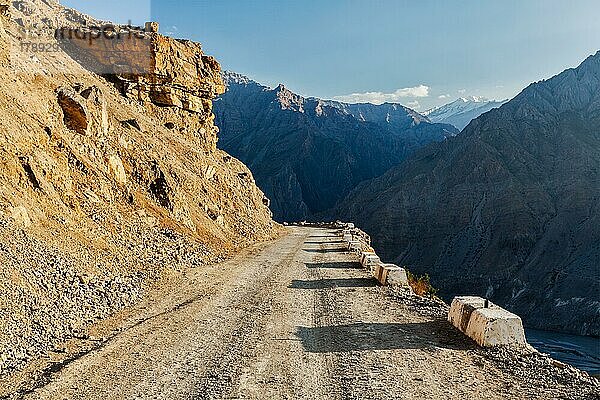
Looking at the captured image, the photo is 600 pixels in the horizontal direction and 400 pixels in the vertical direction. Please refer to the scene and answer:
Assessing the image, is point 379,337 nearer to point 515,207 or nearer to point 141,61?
point 141,61

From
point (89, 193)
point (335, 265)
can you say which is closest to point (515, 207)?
point (335, 265)

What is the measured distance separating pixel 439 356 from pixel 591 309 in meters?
56.8

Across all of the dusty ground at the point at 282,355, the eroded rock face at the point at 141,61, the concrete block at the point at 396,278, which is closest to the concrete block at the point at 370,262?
the concrete block at the point at 396,278

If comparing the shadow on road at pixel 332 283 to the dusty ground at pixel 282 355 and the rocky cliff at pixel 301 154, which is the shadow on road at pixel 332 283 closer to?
the dusty ground at pixel 282 355

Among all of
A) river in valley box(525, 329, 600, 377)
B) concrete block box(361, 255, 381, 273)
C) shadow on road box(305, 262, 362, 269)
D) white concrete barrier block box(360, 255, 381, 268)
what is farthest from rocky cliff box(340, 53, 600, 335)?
concrete block box(361, 255, 381, 273)

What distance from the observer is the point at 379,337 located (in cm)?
927

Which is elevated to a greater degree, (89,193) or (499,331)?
(89,193)

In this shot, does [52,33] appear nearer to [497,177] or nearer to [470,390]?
[470,390]

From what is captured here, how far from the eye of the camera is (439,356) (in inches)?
322

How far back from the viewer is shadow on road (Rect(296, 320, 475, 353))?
8680 millimetres

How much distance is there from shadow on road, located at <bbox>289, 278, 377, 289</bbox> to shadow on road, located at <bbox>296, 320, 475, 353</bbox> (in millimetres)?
4746

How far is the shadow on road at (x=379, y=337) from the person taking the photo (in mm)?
8680

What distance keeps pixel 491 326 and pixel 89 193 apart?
1401cm

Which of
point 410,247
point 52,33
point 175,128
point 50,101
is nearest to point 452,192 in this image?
point 410,247
